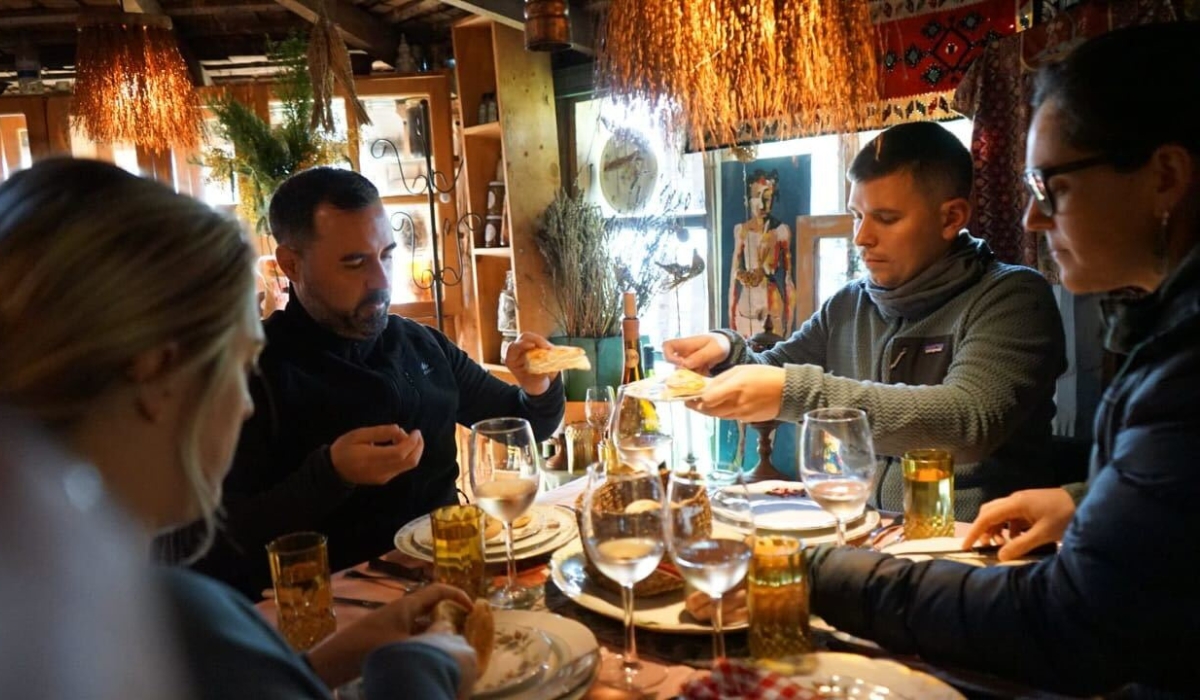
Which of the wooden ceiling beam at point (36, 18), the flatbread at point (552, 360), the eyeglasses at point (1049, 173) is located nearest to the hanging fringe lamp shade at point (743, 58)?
the eyeglasses at point (1049, 173)

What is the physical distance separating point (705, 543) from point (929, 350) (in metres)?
1.15

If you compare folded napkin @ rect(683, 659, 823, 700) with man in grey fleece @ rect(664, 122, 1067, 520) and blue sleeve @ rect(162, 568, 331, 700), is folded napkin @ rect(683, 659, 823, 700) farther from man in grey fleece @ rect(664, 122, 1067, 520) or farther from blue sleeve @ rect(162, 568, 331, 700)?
man in grey fleece @ rect(664, 122, 1067, 520)

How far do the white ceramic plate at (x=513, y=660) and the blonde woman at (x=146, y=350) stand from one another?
166 mm

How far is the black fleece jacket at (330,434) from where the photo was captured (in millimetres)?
1500

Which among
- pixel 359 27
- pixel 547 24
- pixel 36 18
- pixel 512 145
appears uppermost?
pixel 36 18

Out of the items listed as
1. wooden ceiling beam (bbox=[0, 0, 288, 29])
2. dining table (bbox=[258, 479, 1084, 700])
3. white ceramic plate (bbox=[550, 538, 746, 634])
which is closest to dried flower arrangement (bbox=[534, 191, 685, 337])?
wooden ceiling beam (bbox=[0, 0, 288, 29])

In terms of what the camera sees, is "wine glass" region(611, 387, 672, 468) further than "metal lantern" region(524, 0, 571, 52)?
No

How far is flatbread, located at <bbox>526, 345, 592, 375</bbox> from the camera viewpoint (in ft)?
6.59

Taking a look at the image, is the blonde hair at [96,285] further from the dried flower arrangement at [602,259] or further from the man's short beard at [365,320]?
the dried flower arrangement at [602,259]

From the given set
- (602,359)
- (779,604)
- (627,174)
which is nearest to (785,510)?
(779,604)

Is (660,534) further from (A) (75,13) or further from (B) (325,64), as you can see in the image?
(A) (75,13)

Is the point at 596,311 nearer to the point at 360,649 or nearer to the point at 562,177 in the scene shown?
the point at 562,177

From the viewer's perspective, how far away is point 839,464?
119cm

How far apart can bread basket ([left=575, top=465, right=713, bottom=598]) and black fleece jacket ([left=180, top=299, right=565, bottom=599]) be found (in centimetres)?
55
